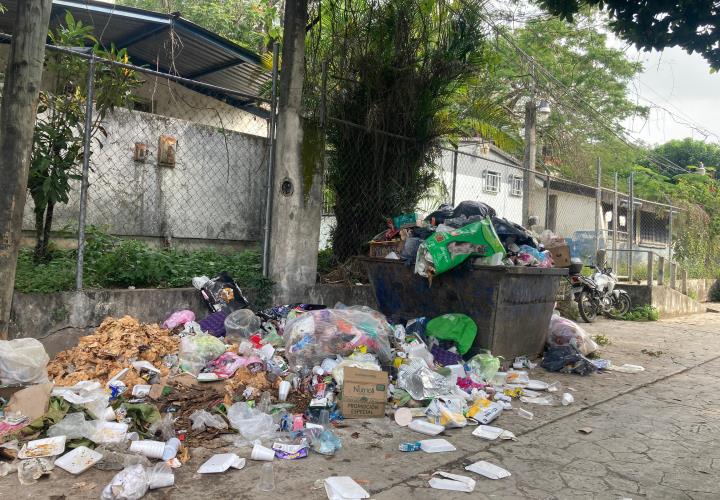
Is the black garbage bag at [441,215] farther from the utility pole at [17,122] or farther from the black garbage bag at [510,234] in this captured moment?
the utility pole at [17,122]

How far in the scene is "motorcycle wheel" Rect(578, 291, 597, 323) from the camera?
9.06 metres

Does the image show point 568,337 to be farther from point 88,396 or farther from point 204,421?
point 88,396

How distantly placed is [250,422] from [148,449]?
0.59 meters

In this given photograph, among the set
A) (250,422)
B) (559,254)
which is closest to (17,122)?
(250,422)

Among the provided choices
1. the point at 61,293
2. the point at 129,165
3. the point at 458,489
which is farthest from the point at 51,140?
the point at 458,489

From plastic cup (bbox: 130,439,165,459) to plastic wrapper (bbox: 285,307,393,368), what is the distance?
137 centimetres

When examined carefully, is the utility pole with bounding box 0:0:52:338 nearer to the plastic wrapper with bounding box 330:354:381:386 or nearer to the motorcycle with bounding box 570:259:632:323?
the plastic wrapper with bounding box 330:354:381:386

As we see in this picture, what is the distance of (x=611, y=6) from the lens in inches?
165

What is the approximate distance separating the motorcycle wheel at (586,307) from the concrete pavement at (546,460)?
4421 mm

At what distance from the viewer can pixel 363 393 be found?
11.6 feet

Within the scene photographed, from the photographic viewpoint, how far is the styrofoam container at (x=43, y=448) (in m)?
2.60

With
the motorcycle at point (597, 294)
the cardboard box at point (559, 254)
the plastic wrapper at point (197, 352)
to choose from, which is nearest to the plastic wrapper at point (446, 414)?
the plastic wrapper at point (197, 352)

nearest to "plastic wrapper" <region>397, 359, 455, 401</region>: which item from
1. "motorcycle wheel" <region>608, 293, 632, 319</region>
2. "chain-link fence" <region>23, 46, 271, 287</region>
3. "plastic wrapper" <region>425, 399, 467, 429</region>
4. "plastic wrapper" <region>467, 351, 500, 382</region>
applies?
"plastic wrapper" <region>425, 399, 467, 429</region>

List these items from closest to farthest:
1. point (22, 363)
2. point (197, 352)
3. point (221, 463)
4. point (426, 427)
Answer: point (221, 463)
point (22, 363)
point (426, 427)
point (197, 352)
